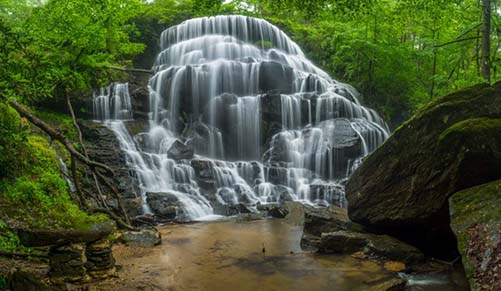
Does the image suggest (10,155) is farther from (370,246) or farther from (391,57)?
(391,57)

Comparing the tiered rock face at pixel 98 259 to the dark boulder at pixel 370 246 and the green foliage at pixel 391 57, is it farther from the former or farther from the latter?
the green foliage at pixel 391 57

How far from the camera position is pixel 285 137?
790 inches

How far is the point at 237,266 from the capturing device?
27.0ft

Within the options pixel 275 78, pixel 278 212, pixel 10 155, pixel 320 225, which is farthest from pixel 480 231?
pixel 275 78

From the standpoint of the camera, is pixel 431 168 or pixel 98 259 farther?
pixel 431 168

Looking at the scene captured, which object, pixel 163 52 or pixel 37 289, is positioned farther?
pixel 163 52

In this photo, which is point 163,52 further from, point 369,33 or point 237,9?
point 369,33

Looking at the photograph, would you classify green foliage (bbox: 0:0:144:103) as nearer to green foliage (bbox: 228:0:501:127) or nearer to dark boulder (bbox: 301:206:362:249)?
dark boulder (bbox: 301:206:362:249)

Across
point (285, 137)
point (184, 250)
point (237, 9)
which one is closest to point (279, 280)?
point (184, 250)

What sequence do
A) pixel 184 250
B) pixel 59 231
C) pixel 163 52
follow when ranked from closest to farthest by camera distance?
pixel 59 231 < pixel 184 250 < pixel 163 52

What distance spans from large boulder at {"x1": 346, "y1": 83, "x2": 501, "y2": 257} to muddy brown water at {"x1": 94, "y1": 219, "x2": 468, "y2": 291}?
1.29 meters

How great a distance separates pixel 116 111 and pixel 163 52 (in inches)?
255

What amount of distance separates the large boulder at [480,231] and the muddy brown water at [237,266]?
4.89 ft

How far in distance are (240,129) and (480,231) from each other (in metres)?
15.3
